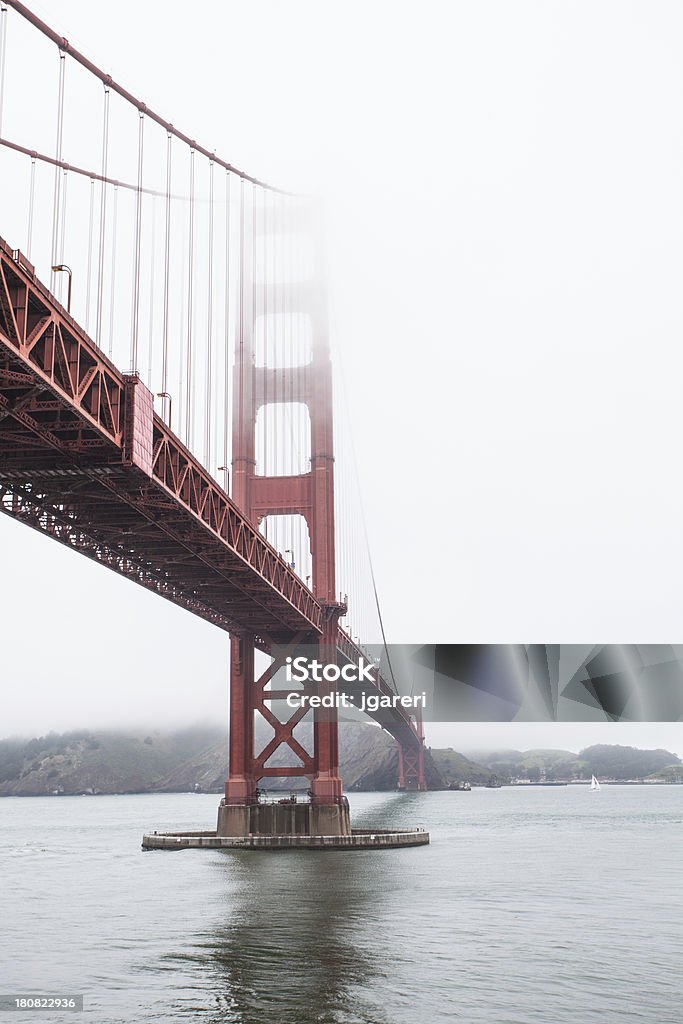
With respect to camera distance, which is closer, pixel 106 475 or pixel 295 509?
pixel 106 475

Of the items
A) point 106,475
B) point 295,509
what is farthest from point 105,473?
point 295,509

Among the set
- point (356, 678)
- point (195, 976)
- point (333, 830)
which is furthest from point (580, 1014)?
point (356, 678)

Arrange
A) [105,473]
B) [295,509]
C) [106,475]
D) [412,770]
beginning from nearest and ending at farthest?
[105,473] < [106,475] < [295,509] < [412,770]

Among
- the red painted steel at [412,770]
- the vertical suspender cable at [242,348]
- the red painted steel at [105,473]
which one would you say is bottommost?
the red painted steel at [412,770]

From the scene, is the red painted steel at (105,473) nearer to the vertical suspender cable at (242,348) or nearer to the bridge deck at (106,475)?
the bridge deck at (106,475)

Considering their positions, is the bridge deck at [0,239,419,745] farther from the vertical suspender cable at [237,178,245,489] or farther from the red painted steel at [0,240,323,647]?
the vertical suspender cable at [237,178,245,489]

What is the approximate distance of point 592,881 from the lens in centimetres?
4041

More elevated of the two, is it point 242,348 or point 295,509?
point 242,348

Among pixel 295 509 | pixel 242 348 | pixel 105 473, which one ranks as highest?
pixel 242 348

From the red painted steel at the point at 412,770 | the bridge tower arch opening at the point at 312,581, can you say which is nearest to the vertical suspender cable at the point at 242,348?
the bridge tower arch opening at the point at 312,581

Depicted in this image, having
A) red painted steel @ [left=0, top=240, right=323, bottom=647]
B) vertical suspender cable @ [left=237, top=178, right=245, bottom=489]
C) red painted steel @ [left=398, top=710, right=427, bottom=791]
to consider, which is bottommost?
red painted steel @ [left=398, top=710, right=427, bottom=791]

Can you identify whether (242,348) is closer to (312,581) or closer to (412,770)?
(312,581)

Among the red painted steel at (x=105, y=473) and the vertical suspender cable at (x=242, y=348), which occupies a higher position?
the vertical suspender cable at (x=242, y=348)

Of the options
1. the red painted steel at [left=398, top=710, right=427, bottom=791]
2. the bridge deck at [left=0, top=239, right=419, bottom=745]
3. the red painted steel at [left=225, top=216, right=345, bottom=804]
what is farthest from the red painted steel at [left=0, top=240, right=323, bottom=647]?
the red painted steel at [left=398, top=710, right=427, bottom=791]
